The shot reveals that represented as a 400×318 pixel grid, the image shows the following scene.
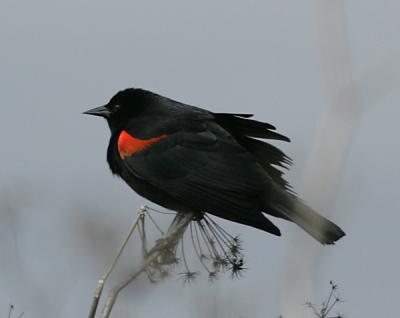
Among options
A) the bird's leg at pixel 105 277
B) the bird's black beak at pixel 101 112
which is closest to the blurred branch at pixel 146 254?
the bird's leg at pixel 105 277

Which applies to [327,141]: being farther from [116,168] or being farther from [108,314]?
[116,168]

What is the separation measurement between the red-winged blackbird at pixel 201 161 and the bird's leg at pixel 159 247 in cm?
54

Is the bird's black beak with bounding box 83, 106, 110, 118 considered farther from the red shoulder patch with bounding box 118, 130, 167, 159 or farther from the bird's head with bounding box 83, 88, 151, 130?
the red shoulder patch with bounding box 118, 130, 167, 159

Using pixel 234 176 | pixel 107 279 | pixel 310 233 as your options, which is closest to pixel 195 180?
pixel 234 176

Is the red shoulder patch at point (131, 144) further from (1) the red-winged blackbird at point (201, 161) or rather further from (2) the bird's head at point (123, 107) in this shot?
(2) the bird's head at point (123, 107)

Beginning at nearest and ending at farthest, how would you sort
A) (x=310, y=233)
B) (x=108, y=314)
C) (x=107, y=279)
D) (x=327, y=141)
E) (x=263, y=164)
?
1. (x=327, y=141)
2. (x=310, y=233)
3. (x=108, y=314)
4. (x=107, y=279)
5. (x=263, y=164)

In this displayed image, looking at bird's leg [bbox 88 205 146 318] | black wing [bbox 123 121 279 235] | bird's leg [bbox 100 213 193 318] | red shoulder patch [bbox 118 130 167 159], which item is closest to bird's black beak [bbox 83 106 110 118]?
red shoulder patch [bbox 118 130 167 159]

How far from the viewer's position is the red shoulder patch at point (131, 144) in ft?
16.5

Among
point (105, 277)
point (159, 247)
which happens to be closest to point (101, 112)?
point (159, 247)

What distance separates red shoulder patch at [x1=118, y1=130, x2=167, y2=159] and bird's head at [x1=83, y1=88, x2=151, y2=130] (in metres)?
0.26

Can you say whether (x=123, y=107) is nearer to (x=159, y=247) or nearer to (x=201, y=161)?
(x=201, y=161)

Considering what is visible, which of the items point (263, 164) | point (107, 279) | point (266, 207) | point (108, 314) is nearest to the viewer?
point (108, 314)

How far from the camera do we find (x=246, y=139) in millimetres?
5102

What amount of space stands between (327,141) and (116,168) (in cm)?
320
